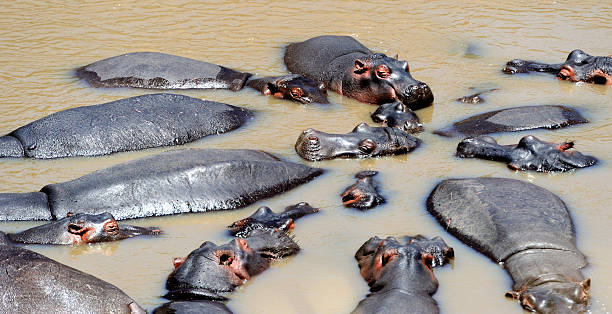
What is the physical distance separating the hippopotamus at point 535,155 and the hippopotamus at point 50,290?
3.64 metres

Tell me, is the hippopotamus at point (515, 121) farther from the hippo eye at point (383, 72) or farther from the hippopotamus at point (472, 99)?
the hippo eye at point (383, 72)

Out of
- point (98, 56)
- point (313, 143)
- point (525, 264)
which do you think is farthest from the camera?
point (98, 56)

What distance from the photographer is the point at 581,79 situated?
9984 mm

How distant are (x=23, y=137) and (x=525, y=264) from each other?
4.60 m

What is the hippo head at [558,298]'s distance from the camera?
5.23 meters

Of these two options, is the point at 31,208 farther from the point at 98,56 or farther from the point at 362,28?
the point at 362,28

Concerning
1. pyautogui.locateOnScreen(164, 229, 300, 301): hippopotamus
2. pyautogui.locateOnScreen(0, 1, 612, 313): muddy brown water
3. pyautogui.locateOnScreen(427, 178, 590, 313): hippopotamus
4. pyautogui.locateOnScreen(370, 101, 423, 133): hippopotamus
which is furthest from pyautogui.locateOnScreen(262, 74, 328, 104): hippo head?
pyautogui.locateOnScreen(164, 229, 300, 301): hippopotamus

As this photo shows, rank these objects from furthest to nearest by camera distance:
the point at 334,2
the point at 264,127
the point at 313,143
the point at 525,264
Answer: the point at 334,2 < the point at 264,127 < the point at 313,143 < the point at 525,264

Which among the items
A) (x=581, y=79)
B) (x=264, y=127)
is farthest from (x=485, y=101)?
(x=264, y=127)

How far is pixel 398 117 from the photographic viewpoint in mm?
8711

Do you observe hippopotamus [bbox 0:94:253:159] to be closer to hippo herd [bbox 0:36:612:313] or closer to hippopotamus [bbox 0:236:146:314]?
hippo herd [bbox 0:36:612:313]

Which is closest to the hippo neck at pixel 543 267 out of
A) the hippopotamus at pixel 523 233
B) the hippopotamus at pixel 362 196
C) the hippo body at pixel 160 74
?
the hippopotamus at pixel 523 233

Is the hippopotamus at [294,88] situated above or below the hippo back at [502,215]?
below

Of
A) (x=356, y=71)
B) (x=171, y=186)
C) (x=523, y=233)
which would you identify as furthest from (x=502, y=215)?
(x=356, y=71)
